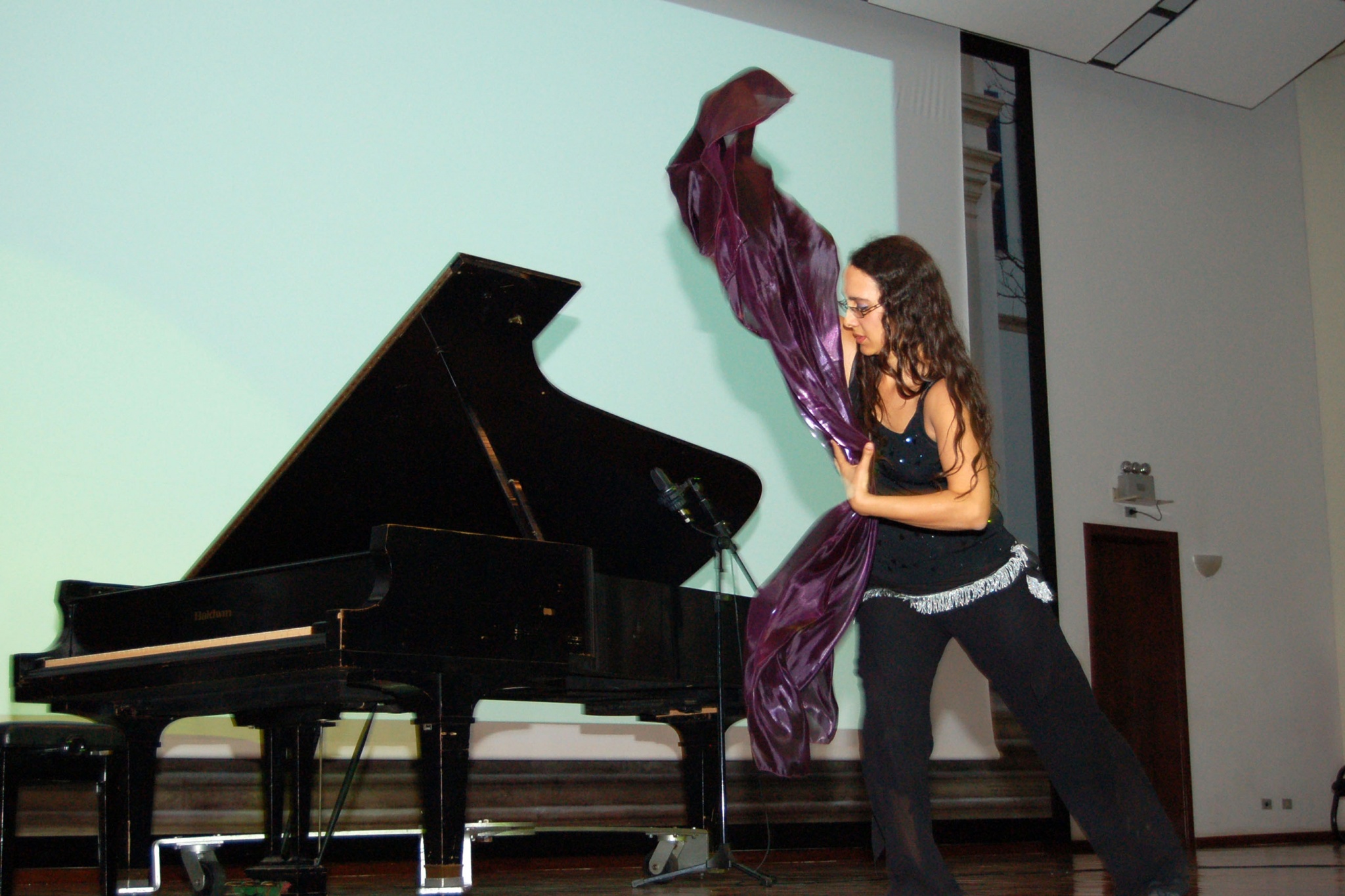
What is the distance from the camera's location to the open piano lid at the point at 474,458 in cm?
265

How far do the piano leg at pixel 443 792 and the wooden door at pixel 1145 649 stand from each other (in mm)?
4571

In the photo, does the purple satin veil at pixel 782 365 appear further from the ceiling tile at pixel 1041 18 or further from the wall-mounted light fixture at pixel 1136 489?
the wall-mounted light fixture at pixel 1136 489

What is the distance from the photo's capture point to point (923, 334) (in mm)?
2225

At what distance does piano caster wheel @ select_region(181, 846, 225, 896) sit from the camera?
3064 mm

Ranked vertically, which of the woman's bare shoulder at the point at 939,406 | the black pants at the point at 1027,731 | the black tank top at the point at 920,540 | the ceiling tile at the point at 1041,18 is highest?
the ceiling tile at the point at 1041,18

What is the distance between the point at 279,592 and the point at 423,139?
7.63ft

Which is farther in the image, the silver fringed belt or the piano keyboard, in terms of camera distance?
the piano keyboard

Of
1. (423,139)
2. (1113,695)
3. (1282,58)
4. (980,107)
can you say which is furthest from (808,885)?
(1282,58)


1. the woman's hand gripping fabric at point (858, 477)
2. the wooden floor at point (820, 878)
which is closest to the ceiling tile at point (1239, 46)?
the wooden floor at point (820, 878)

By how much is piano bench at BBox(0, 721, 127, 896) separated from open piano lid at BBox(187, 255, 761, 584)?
0.45 m

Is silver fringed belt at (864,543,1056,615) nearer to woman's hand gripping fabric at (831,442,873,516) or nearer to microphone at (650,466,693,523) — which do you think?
woman's hand gripping fabric at (831,442,873,516)

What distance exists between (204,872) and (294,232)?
6.77 ft

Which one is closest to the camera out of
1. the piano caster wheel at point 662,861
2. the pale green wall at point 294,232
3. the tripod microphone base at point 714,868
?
the tripod microphone base at point 714,868

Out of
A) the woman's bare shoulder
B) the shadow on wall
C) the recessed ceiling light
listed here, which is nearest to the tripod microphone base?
the woman's bare shoulder
